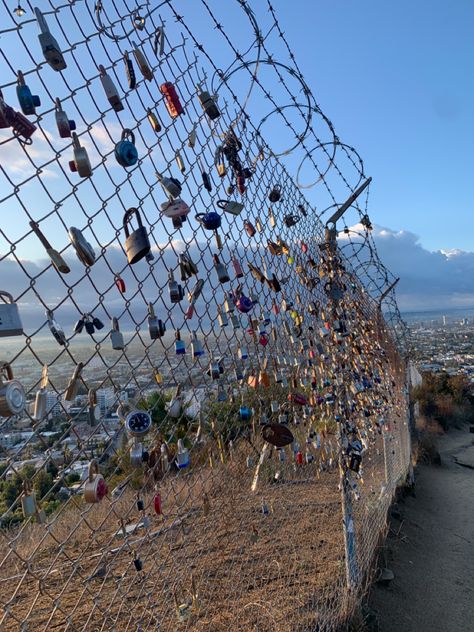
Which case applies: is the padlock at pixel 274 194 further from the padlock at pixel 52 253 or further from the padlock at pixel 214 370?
the padlock at pixel 52 253

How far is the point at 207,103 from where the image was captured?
192 centimetres

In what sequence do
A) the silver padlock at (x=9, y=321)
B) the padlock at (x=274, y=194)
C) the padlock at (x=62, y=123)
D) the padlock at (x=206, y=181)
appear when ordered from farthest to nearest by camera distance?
the padlock at (x=274, y=194) → the padlock at (x=206, y=181) → the padlock at (x=62, y=123) → the silver padlock at (x=9, y=321)

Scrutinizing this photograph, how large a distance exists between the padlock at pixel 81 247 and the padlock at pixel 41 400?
297 millimetres

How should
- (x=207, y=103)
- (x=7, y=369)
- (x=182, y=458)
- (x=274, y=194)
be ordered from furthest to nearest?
(x=274, y=194), (x=207, y=103), (x=182, y=458), (x=7, y=369)

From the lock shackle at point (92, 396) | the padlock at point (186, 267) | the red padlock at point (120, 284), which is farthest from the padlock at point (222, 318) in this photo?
the lock shackle at point (92, 396)

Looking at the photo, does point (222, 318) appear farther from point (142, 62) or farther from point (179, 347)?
point (142, 62)

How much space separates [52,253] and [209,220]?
826mm

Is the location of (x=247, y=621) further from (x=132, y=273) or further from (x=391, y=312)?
(x=391, y=312)

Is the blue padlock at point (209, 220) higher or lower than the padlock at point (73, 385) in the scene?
higher

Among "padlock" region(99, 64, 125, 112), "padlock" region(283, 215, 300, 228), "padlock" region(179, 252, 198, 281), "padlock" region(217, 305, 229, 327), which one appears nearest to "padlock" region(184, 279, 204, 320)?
"padlock" region(179, 252, 198, 281)

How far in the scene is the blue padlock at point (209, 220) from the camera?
1.87m

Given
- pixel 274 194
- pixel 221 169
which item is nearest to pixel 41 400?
pixel 221 169

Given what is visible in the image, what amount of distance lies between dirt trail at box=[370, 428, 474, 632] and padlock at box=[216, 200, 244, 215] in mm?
3203

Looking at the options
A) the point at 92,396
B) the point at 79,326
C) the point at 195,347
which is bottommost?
the point at 92,396
